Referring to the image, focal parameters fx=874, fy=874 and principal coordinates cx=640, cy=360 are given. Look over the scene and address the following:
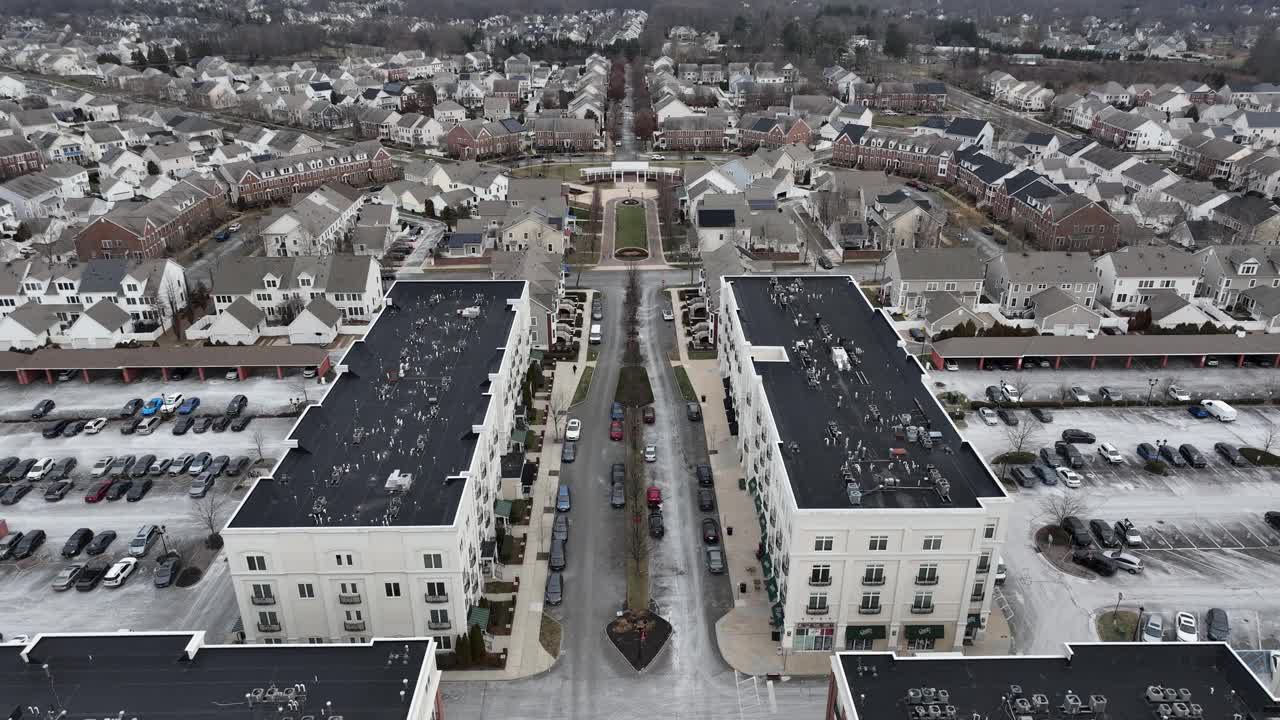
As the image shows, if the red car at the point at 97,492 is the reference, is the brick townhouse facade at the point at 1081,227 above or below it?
above

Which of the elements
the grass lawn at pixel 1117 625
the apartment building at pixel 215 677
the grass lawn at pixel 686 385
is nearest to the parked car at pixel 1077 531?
the grass lawn at pixel 1117 625

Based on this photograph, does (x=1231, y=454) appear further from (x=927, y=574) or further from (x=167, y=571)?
(x=167, y=571)

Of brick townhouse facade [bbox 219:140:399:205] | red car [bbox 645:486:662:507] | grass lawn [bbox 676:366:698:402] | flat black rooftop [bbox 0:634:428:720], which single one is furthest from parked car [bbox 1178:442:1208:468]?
brick townhouse facade [bbox 219:140:399:205]

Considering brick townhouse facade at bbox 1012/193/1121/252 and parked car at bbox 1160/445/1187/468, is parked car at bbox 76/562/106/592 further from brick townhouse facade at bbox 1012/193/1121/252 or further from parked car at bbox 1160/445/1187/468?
brick townhouse facade at bbox 1012/193/1121/252

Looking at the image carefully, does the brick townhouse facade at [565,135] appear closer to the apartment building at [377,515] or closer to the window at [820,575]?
the apartment building at [377,515]


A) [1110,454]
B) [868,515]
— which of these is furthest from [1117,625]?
[1110,454]
